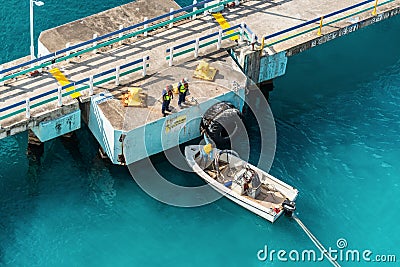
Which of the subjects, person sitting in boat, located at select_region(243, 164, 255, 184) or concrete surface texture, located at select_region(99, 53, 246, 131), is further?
concrete surface texture, located at select_region(99, 53, 246, 131)

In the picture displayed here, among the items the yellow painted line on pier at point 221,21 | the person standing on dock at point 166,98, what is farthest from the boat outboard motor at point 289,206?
the yellow painted line on pier at point 221,21

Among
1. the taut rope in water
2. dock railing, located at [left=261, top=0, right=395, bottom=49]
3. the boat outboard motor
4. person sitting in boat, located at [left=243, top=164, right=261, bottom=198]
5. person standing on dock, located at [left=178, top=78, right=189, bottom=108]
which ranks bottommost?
the taut rope in water

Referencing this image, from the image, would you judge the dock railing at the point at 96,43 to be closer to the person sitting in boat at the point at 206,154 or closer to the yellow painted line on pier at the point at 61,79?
the yellow painted line on pier at the point at 61,79

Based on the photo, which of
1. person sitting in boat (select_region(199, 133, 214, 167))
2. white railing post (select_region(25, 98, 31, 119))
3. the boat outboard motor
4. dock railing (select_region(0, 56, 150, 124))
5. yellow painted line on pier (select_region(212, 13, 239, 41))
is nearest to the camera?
white railing post (select_region(25, 98, 31, 119))

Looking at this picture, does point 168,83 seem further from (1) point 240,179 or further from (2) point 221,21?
(1) point 240,179

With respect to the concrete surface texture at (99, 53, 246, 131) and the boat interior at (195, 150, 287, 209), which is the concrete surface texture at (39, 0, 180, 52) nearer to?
the concrete surface texture at (99, 53, 246, 131)

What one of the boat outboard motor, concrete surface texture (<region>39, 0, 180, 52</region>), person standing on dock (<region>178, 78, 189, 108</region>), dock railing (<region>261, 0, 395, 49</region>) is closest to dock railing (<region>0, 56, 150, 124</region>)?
person standing on dock (<region>178, 78, 189, 108</region>)
